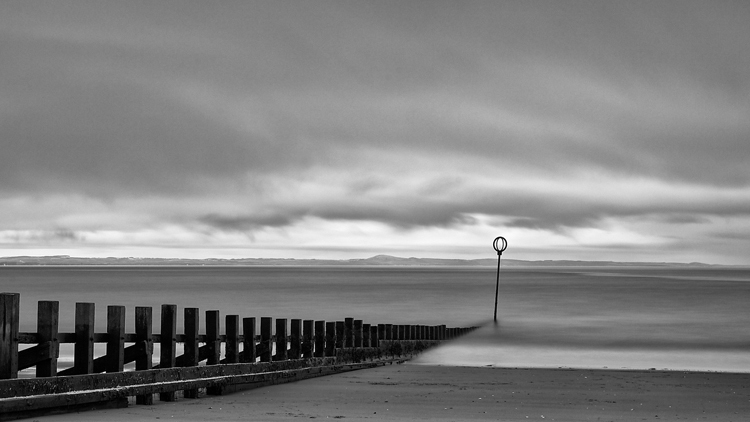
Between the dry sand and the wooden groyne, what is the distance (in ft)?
0.62

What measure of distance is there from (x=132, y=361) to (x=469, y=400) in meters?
4.53

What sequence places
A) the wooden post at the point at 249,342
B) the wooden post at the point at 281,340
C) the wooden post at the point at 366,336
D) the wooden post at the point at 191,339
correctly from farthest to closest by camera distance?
the wooden post at the point at 366,336 < the wooden post at the point at 281,340 < the wooden post at the point at 249,342 < the wooden post at the point at 191,339

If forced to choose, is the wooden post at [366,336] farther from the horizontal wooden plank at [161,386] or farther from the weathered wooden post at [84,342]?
the weathered wooden post at [84,342]

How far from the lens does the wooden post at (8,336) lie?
7.26 metres

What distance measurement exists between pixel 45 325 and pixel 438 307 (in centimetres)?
5710

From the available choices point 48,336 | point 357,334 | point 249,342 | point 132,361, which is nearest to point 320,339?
point 357,334

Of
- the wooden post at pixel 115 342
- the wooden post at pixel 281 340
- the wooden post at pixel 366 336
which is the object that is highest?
the wooden post at pixel 115 342

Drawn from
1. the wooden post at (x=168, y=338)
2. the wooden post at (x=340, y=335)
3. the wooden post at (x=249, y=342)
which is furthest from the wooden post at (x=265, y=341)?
the wooden post at (x=340, y=335)

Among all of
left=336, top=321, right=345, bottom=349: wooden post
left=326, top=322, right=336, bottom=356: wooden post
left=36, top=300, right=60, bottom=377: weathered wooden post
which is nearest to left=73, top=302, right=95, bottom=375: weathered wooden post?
left=36, top=300, right=60, bottom=377: weathered wooden post

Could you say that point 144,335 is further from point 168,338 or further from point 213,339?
point 213,339

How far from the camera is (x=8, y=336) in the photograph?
733cm

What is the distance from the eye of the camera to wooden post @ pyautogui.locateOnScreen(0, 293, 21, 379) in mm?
7262

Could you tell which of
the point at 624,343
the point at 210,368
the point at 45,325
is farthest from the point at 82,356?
the point at 624,343

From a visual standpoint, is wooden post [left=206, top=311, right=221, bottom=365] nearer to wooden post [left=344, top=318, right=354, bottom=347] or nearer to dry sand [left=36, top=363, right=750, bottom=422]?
dry sand [left=36, top=363, right=750, bottom=422]
